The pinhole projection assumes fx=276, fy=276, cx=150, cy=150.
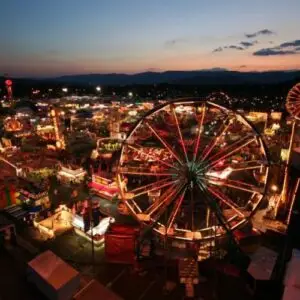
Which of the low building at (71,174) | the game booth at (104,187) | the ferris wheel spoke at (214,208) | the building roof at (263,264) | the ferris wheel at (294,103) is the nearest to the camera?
the building roof at (263,264)

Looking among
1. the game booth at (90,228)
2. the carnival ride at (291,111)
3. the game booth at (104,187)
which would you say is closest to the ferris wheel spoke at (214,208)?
the carnival ride at (291,111)

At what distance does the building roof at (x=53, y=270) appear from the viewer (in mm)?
9177

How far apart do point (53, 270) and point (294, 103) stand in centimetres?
1518

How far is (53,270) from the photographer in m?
9.71

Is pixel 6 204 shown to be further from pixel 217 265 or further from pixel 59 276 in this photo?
pixel 217 265

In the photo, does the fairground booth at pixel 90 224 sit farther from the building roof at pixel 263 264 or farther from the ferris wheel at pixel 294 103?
the ferris wheel at pixel 294 103

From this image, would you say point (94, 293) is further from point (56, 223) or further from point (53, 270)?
point (56, 223)

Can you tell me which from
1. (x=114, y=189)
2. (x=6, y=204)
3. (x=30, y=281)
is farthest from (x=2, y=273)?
(x=114, y=189)

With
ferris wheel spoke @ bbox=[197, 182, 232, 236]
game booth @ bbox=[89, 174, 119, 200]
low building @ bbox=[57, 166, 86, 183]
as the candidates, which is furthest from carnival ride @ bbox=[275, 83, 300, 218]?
low building @ bbox=[57, 166, 86, 183]

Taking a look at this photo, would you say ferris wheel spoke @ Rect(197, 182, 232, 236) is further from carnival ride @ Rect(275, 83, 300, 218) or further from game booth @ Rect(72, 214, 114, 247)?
game booth @ Rect(72, 214, 114, 247)

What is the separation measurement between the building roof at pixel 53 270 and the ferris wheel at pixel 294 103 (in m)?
14.2

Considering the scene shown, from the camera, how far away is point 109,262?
1348 cm

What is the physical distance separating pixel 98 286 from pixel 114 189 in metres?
12.0

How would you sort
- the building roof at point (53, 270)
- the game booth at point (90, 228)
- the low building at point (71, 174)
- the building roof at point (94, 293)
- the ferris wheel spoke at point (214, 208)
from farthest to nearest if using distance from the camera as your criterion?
the low building at point (71, 174)
the game booth at point (90, 228)
the ferris wheel spoke at point (214, 208)
the building roof at point (53, 270)
the building roof at point (94, 293)
